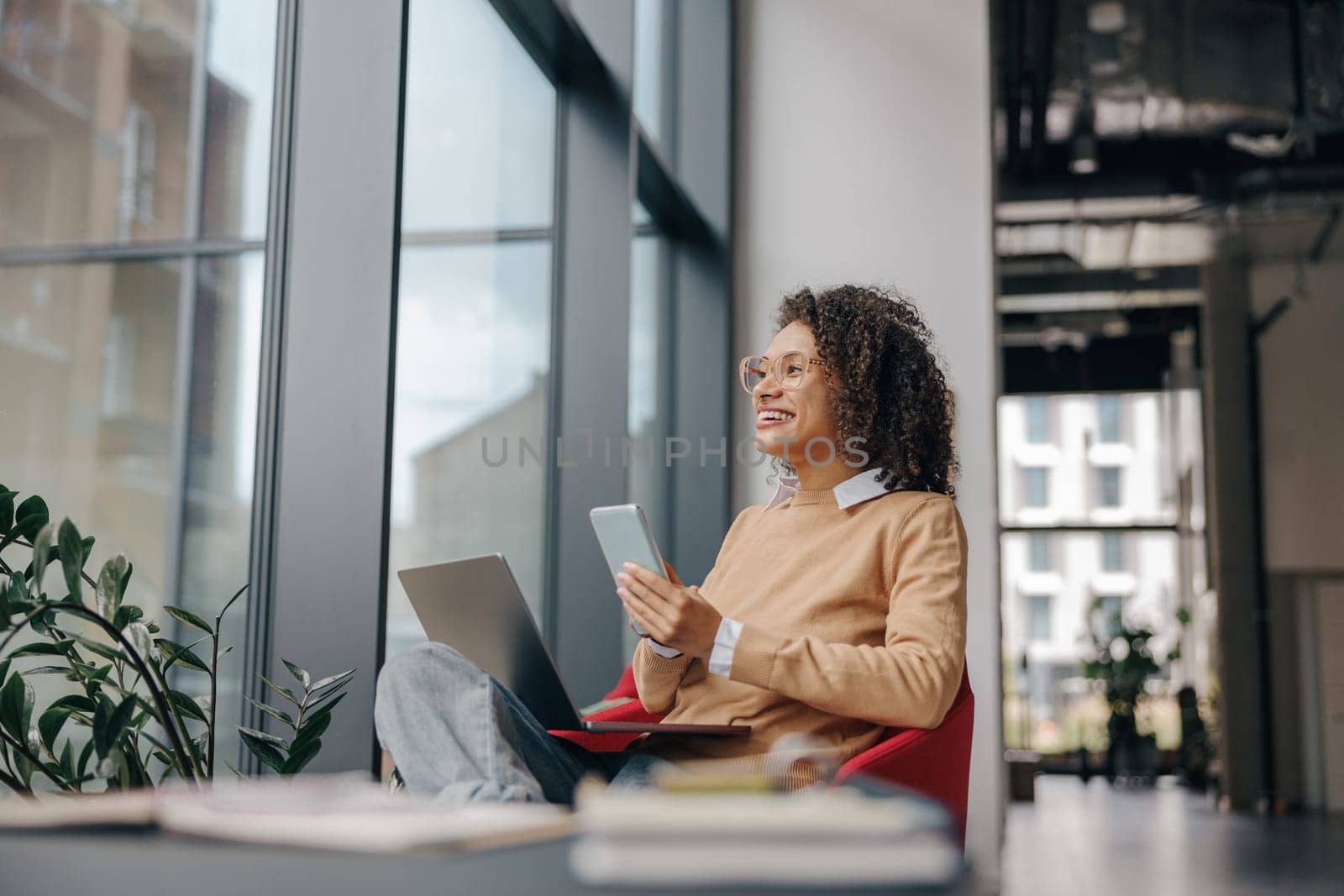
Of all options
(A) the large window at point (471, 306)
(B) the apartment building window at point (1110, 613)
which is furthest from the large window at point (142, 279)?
(B) the apartment building window at point (1110, 613)

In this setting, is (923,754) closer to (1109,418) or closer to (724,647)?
(724,647)

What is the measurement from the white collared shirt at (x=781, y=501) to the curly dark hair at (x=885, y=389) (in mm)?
28

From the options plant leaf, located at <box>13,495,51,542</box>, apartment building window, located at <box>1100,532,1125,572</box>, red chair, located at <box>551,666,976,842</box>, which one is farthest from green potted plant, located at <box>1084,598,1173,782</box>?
plant leaf, located at <box>13,495,51,542</box>

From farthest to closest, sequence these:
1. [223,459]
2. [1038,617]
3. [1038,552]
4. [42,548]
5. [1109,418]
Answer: [1038,617], [1038,552], [1109,418], [223,459], [42,548]

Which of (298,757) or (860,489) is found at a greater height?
(860,489)

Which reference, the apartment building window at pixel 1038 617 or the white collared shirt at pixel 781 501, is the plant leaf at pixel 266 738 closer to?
the white collared shirt at pixel 781 501

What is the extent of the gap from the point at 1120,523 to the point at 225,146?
928cm

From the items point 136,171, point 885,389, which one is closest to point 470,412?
point 136,171

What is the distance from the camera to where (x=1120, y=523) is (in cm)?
1056

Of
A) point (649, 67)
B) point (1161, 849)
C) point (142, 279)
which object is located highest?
point (649, 67)

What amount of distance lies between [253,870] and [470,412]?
7.48ft

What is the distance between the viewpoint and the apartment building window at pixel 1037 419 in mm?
10734

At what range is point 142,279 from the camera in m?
2.40

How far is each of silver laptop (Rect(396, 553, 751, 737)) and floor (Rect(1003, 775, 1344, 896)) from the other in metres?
2.59
